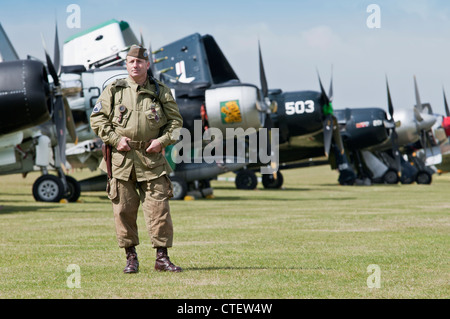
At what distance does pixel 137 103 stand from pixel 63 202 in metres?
13.8

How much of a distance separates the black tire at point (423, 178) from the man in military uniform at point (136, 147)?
3483 centimetres

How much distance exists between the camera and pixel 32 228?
39.0 feet

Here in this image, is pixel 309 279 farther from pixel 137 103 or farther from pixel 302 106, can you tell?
pixel 302 106

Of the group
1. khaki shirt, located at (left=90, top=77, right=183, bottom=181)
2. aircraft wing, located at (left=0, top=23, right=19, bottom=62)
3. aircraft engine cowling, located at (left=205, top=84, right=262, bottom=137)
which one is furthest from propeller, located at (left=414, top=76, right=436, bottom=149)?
khaki shirt, located at (left=90, top=77, right=183, bottom=181)

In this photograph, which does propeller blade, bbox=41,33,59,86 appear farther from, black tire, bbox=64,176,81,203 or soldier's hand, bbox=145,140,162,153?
soldier's hand, bbox=145,140,162,153

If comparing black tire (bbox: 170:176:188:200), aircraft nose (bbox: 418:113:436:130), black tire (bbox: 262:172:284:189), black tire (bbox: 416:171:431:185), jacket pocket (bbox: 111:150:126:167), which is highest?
jacket pocket (bbox: 111:150:126:167)

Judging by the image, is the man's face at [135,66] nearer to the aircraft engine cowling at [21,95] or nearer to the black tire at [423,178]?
the aircraft engine cowling at [21,95]

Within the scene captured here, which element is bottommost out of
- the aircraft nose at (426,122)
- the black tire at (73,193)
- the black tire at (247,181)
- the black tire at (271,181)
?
the black tire at (271,181)

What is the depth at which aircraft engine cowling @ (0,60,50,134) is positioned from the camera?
14312 mm

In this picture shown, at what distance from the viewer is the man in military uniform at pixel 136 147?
6570 millimetres

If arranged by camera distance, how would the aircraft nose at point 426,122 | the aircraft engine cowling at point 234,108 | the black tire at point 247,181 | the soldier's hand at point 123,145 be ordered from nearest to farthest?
the soldier's hand at point 123,145
the aircraft engine cowling at point 234,108
the black tire at point 247,181
the aircraft nose at point 426,122

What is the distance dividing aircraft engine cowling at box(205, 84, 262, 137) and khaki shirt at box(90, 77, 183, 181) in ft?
48.0

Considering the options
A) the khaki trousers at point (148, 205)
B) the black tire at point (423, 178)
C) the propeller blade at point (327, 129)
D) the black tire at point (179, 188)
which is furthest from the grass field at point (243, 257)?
the black tire at point (423, 178)
